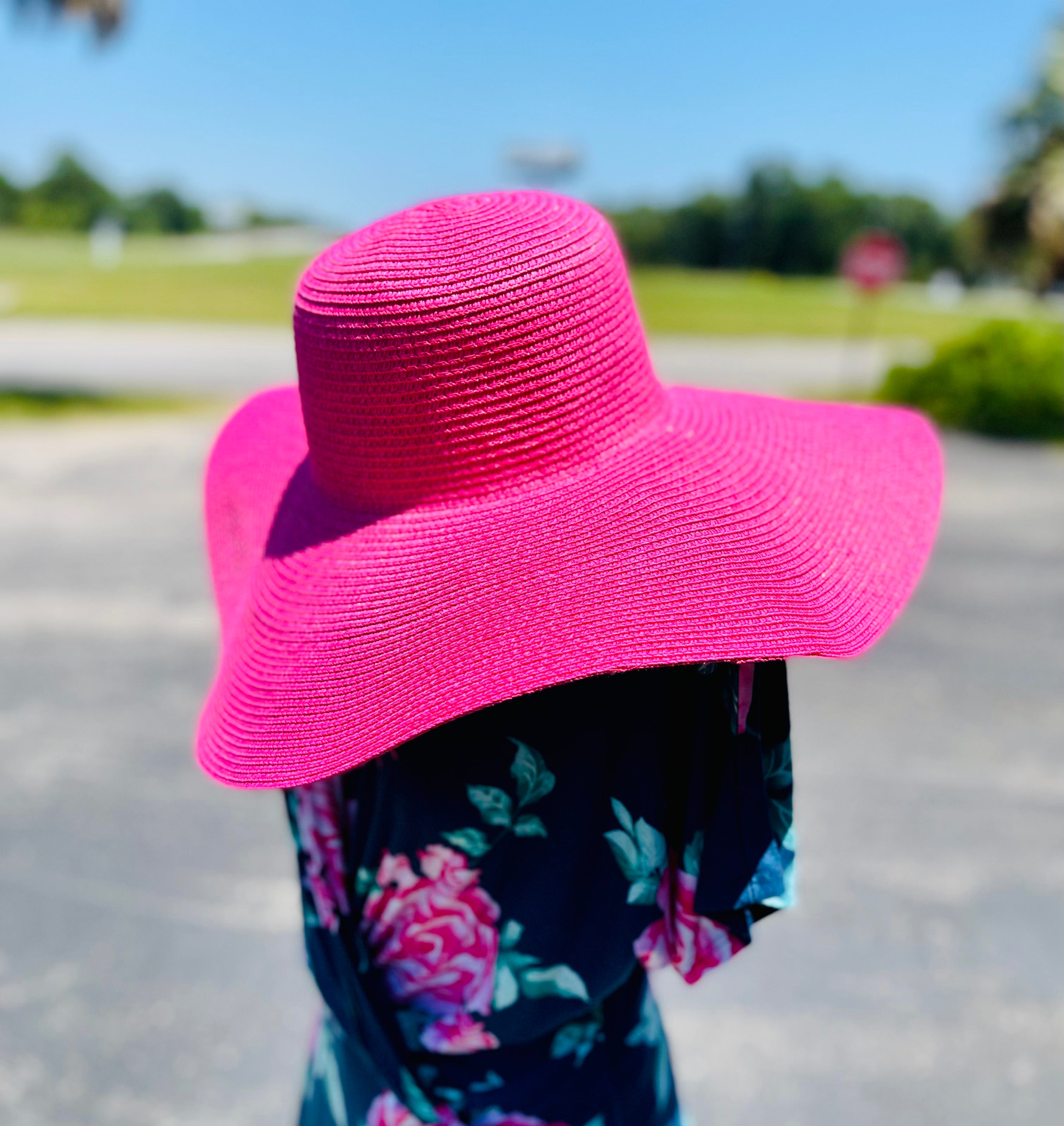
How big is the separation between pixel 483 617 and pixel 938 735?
3.78m

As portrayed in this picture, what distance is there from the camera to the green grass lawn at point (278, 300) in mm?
27969

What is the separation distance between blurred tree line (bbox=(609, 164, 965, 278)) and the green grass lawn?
76.6ft

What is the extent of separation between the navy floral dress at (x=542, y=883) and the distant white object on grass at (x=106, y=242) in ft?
145

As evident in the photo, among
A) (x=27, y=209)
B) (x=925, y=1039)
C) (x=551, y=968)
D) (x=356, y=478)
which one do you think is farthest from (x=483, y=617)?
(x=27, y=209)

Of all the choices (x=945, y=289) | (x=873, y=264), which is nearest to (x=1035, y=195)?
(x=873, y=264)

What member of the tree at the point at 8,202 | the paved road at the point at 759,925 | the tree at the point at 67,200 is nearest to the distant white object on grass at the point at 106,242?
the tree at the point at 67,200

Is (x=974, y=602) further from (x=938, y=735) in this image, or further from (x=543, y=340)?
(x=543, y=340)

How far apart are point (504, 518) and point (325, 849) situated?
0.46 metres

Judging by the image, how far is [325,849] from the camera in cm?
125

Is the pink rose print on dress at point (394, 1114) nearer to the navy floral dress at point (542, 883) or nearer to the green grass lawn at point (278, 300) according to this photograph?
the navy floral dress at point (542, 883)

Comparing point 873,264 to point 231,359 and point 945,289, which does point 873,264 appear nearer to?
point 231,359

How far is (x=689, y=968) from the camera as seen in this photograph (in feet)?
3.88

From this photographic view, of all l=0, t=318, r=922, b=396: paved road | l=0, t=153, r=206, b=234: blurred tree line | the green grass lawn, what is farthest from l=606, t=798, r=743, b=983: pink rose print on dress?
l=0, t=153, r=206, b=234: blurred tree line

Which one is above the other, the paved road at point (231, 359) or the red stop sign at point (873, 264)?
the red stop sign at point (873, 264)
